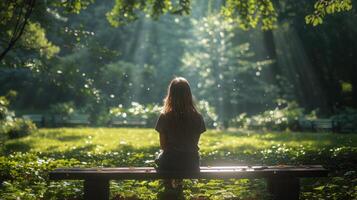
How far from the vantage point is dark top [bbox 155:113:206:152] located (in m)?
6.52

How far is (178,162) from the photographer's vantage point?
21.4 ft

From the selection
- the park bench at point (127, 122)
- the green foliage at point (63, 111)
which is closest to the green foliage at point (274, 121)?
the park bench at point (127, 122)

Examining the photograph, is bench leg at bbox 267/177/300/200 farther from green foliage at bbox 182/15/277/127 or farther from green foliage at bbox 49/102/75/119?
green foliage at bbox 182/15/277/127

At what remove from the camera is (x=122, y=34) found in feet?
163

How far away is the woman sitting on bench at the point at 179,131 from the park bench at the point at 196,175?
0.18 m

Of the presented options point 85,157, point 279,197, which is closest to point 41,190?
point 279,197

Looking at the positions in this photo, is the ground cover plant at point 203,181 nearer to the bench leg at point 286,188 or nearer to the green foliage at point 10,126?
the bench leg at point 286,188

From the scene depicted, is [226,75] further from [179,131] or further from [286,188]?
[179,131]

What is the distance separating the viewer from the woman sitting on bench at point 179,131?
255 inches

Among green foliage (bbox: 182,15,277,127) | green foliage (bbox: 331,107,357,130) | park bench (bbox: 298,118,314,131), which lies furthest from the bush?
green foliage (bbox: 182,15,277,127)

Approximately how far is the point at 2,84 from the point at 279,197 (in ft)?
121

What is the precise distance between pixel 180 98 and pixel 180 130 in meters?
0.44

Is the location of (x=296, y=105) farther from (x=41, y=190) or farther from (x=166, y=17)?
(x=41, y=190)

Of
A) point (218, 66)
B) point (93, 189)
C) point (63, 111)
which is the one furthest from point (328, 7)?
point (218, 66)
